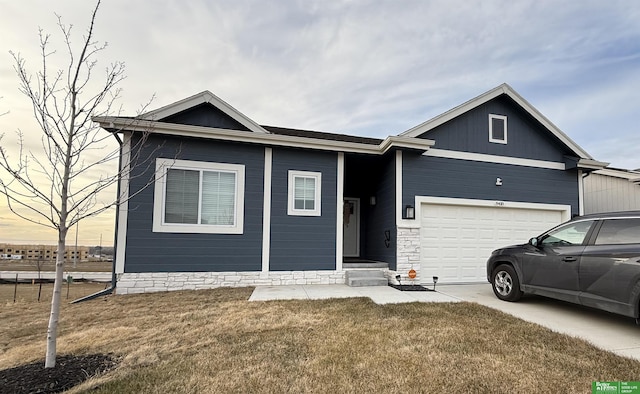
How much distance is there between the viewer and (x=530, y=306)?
555 cm

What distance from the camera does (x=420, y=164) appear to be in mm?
8227

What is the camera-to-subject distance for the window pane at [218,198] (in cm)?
726

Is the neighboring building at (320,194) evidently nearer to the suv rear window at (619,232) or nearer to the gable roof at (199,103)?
the gable roof at (199,103)

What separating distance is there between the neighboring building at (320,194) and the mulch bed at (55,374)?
12.5 feet

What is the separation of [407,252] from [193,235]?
5162 mm

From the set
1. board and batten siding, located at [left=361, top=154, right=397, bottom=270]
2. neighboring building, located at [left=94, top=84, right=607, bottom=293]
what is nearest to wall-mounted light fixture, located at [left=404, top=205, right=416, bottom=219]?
neighboring building, located at [left=94, top=84, right=607, bottom=293]

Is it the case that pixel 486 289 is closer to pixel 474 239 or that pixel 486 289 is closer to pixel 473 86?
pixel 474 239

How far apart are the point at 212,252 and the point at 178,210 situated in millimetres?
1224

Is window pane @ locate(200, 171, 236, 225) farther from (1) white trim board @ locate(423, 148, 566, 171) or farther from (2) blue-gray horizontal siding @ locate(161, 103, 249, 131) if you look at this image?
(1) white trim board @ locate(423, 148, 566, 171)

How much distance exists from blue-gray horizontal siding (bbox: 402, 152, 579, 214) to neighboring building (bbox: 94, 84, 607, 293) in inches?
1.3

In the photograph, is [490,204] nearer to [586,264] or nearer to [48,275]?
[586,264]

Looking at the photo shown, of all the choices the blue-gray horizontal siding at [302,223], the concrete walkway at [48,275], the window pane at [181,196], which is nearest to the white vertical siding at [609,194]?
the blue-gray horizontal siding at [302,223]

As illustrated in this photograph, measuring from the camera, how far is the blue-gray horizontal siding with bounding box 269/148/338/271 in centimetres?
763

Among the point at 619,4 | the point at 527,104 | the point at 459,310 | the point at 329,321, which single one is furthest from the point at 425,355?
the point at 619,4
